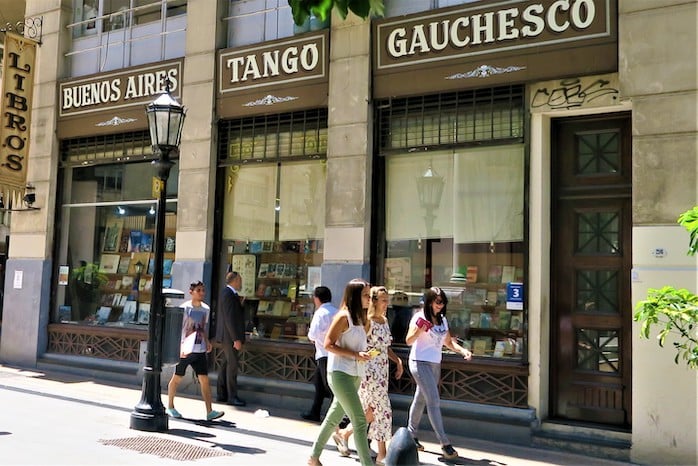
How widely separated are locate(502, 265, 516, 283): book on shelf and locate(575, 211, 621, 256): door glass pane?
86 centimetres

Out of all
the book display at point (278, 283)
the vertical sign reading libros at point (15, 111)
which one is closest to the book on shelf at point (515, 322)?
the book display at point (278, 283)

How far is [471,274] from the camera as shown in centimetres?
985

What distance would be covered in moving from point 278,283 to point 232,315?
4.07 feet

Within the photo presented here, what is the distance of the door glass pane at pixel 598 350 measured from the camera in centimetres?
874

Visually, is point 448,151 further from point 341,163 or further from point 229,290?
point 229,290

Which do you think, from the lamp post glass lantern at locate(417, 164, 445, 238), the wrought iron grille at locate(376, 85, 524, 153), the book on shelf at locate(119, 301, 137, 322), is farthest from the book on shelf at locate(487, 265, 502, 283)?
the book on shelf at locate(119, 301, 137, 322)

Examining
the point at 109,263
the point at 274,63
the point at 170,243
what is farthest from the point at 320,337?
the point at 109,263

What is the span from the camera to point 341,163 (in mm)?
10633

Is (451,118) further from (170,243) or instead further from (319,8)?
(170,243)

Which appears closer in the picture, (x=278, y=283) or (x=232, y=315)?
(x=232, y=315)

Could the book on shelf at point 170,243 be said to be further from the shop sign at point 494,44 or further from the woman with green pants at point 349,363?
the woman with green pants at point 349,363

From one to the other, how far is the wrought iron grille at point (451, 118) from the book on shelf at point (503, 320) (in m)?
2.32

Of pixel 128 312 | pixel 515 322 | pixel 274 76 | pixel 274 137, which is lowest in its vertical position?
pixel 128 312

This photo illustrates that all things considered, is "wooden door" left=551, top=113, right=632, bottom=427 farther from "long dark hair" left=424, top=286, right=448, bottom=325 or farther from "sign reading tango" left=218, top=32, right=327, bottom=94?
"sign reading tango" left=218, top=32, right=327, bottom=94
